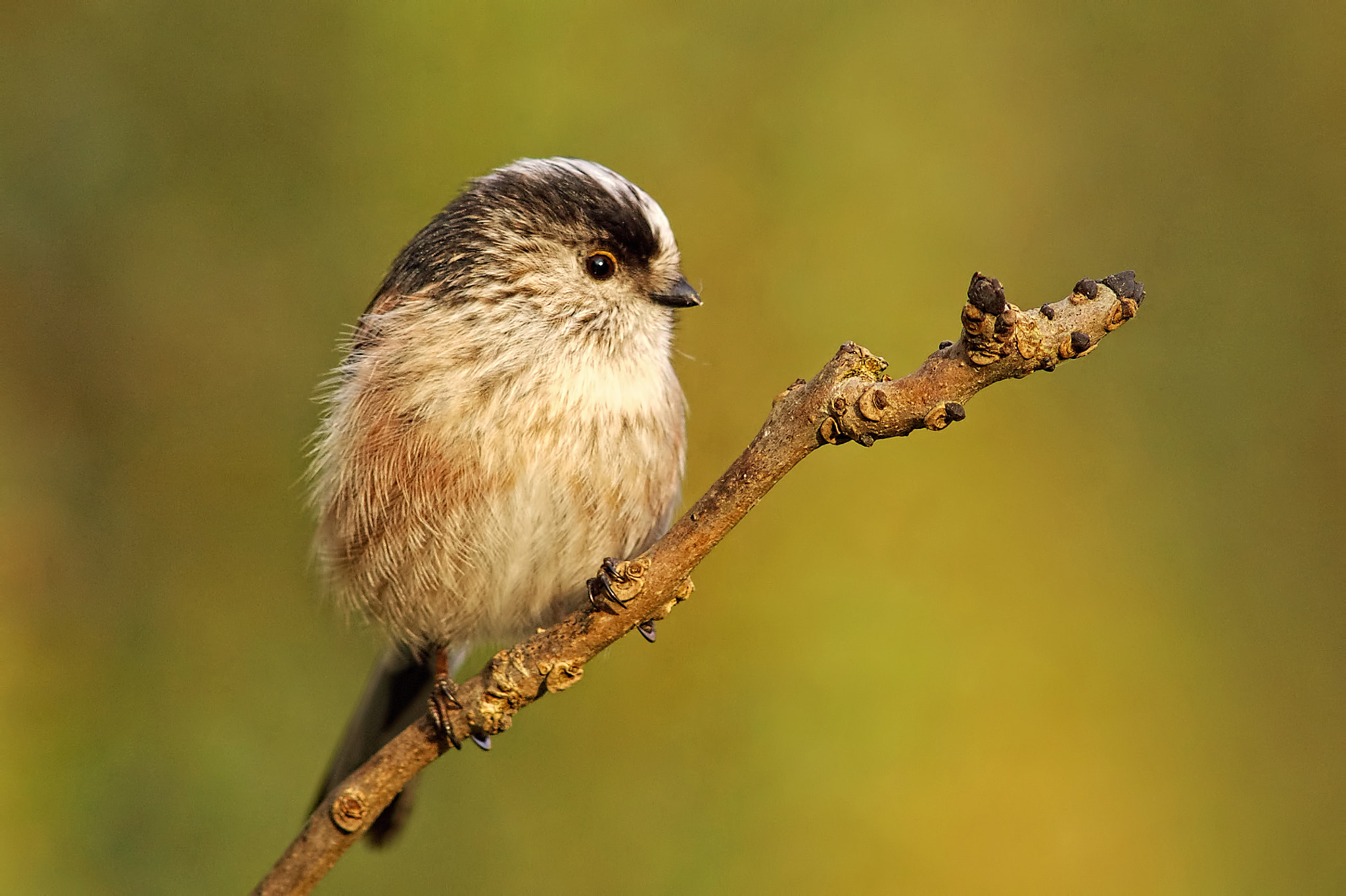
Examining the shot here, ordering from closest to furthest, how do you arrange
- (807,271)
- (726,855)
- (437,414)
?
(437,414), (726,855), (807,271)

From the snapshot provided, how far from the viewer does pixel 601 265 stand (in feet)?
9.31

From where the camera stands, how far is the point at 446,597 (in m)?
2.95

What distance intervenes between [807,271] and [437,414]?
2.37m

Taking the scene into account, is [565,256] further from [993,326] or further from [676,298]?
[993,326]

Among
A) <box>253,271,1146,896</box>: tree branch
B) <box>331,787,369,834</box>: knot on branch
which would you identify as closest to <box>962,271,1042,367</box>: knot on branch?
<box>253,271,1146,896</box>: tree branch

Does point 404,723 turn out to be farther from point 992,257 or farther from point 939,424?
point 992,257

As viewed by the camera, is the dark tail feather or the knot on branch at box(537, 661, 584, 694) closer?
the knot on branch at box(537, 661, 584, 694)

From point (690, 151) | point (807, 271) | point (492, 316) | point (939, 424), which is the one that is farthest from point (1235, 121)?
point (939, 424)

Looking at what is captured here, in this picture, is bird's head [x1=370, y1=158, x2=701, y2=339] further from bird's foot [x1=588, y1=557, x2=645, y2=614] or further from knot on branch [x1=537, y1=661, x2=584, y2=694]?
knot on branch [x1=537, y1=661, x2=584, y2=694]

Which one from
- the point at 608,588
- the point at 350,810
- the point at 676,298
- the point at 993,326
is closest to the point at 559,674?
the point at 608,588

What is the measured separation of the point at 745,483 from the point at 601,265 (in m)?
1.12

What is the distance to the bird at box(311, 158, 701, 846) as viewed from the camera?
2.65 meters

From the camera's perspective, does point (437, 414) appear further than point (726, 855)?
No

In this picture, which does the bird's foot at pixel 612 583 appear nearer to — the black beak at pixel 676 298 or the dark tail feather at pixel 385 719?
the black beak at pixel 676 298
